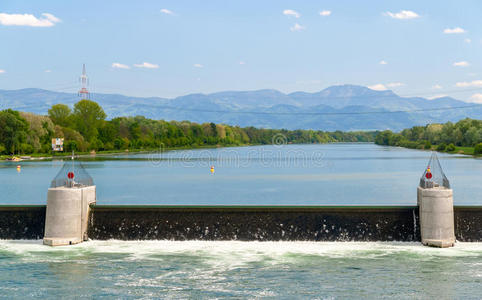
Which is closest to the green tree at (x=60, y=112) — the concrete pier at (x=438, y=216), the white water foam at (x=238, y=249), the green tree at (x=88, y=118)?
the green tree at (x=88, y=118)

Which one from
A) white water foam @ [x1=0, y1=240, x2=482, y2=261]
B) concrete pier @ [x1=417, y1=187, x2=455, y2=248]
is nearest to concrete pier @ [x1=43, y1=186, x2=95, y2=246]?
white water foam @ [x1=0, y1=240, x2=482, y2=261]

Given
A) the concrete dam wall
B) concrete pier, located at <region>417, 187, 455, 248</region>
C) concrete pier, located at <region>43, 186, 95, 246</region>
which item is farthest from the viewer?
the concrete dam wall

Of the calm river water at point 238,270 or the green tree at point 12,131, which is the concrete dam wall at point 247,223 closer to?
the calm river water at point 238,270

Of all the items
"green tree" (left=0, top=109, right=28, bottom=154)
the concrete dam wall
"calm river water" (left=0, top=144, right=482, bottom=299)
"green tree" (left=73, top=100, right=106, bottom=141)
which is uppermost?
"green tree" (left=73, top=100, right=106, bottom=141)

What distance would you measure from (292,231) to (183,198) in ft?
77.4

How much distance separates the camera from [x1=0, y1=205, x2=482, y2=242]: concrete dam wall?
2456 cm

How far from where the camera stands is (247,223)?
993 inches

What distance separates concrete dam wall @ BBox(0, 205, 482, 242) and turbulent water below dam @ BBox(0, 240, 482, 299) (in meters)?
0.43

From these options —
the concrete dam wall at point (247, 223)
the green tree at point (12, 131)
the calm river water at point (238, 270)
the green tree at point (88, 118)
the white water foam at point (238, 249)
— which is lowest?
the calm river water at point (238, 270)

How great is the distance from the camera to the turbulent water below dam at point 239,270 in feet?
61.5

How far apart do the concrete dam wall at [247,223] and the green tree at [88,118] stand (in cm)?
14275

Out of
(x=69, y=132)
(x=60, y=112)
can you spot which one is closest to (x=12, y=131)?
(x=69, y=132)

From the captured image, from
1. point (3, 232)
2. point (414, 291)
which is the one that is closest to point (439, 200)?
A: point (414, 291)

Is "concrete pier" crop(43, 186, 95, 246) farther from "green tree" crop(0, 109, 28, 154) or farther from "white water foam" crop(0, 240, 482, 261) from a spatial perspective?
"green tree" crop(0, 109, 28, 154)
